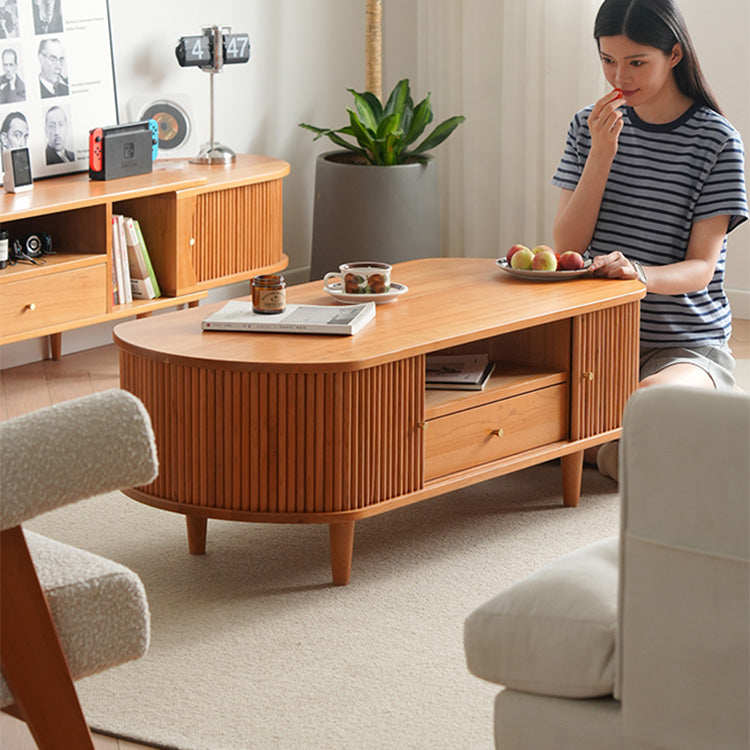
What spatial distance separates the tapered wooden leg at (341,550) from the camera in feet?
7.13

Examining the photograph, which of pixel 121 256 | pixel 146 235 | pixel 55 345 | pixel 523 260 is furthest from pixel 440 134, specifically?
pixel 523 260

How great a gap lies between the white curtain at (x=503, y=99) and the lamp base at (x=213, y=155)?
4.01 ft

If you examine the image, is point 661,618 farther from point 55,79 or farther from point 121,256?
point 55,79

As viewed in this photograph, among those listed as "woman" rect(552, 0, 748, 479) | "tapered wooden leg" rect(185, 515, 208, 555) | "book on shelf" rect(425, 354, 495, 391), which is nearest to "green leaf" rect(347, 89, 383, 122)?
"woman" rect(552, 0, 748, 479)

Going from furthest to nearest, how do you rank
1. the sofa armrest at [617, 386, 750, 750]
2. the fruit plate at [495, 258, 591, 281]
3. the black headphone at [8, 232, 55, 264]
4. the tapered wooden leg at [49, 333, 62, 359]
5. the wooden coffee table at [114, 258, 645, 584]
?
the tapered wooden leg at [49, 333, 62, 359] → the black headphone at [8, 232, 55, 264] → the fruit plate at [495, 258, 591, 281] → the wooden coffee table at [114, 258, 645, 584] → the sofa armrest at [617, 386, 750, 750]

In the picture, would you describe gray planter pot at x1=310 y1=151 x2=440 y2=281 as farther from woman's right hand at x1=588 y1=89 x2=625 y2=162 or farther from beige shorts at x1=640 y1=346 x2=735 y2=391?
beige shorts at x1=640 y1=346 x2=735 y2=391

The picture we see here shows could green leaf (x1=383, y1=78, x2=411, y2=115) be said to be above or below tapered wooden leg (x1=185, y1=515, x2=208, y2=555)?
above

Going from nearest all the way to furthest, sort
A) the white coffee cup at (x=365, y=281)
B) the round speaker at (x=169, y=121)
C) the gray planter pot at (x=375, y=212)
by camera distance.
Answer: the white coffee cup at (x=365, y=281) → the round speaker at (x=169, y=121) → the gray planter pot at (x=375, y=212)

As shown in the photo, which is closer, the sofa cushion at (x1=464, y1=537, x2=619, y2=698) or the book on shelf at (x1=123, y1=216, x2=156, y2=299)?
the sofa cushion at (x1=464, y1=537, x2=619, y2=698)

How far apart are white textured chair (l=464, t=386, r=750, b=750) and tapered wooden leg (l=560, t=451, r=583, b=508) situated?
4.39ft

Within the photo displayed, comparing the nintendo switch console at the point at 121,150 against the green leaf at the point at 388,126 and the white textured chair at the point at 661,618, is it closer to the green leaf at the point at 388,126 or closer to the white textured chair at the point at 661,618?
the green leaf at the point at 388,126

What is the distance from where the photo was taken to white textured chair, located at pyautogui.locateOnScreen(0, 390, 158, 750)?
120cm

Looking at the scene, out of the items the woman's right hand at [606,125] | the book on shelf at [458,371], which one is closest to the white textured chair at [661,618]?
the book on shelf at [458,371]

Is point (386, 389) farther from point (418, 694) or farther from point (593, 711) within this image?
point (593, 711)
